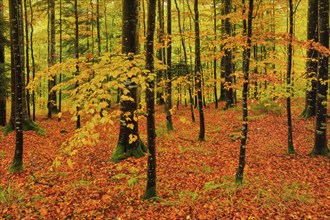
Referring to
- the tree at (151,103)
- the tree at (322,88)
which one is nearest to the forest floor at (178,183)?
the tree at (151,103)

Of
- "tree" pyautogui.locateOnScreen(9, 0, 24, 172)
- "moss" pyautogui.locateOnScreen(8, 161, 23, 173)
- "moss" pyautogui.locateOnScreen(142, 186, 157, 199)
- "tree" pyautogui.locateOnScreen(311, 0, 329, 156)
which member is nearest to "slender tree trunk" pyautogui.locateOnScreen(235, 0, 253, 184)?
"moss" pyautogui.locateOnScreen(142, 186, 157, 199)

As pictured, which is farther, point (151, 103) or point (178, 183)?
point (178, 183)

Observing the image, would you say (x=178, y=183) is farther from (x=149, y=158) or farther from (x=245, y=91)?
(x=245, y=91)

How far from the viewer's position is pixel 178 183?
27.0 feet

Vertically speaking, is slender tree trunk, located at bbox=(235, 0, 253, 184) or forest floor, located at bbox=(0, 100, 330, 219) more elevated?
slender tree trunk, located at bbox=(235, 0, 253, 184)

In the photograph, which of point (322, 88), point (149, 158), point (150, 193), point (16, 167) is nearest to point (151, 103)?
point (149, 158)

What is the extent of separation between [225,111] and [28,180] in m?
15.9

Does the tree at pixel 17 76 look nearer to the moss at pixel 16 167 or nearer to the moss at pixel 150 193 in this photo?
the moss at pixel 16 167

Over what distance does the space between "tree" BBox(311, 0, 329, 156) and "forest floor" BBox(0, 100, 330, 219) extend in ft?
2.42

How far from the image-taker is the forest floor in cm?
635

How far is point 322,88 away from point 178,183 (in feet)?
24.0

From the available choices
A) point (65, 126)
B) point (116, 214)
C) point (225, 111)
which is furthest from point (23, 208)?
point (225, 111)

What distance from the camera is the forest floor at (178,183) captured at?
6.35 meters

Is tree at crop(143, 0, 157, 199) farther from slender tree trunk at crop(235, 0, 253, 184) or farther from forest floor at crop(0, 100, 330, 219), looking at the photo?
slender tree trunk at crop(235, 0, 253, 184)
